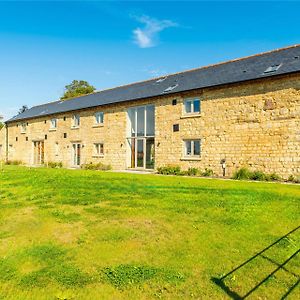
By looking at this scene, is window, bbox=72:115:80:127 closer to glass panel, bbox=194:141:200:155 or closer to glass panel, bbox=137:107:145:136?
glass panel, bbox=137:107:145:136

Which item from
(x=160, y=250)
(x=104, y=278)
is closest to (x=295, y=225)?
(x=160, y=250)

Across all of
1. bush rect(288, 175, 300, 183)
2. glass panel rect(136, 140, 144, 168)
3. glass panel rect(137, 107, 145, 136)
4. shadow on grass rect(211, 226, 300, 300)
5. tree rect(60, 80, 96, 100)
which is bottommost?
shadow on grass rect(211, 226, 300, 300)

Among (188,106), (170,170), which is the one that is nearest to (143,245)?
(170,170)

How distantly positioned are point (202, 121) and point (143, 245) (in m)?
13.2

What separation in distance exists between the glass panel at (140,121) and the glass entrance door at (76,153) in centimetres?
739

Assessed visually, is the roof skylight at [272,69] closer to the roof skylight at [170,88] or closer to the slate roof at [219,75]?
the slate roof at [219,75]

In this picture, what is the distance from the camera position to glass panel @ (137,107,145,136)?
21.4 meters

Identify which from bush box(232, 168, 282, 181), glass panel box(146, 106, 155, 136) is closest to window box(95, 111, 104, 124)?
glass panel box(146, 106, 155, 136)

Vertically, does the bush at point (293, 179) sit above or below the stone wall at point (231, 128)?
below

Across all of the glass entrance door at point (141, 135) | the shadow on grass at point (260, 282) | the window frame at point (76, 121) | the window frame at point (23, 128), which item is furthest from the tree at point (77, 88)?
the shadow on grass at point (260, 282)

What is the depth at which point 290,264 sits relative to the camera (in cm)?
468

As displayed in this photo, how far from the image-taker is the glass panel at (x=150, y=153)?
20767 millimetres

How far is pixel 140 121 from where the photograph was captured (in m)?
21.6

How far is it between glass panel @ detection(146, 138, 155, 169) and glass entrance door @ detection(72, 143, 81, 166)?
8.10 metres
